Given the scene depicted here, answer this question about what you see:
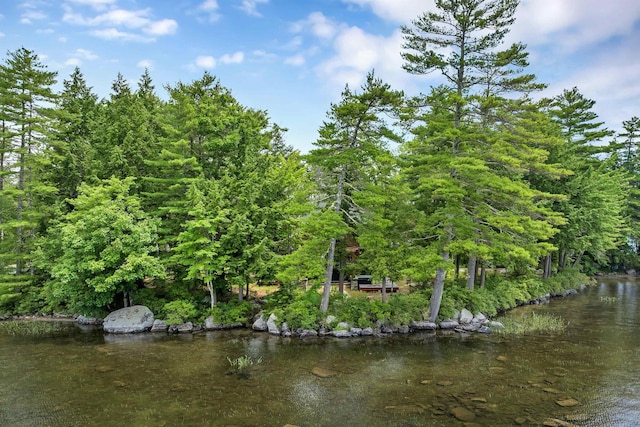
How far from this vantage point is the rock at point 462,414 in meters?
9.86

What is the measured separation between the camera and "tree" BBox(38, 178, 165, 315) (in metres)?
18.2

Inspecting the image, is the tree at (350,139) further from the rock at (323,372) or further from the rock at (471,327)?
the rock at (471,327)

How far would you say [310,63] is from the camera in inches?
869

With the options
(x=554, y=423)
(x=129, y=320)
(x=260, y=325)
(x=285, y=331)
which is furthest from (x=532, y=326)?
(x=129, y=320)

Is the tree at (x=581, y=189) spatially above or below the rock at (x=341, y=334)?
above

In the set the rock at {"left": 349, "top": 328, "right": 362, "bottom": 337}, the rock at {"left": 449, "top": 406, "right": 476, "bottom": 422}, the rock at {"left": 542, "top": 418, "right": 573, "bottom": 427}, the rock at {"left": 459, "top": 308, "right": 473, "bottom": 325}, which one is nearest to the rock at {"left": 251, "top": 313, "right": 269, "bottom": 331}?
the rock at {"left": 349, "top": 328, "right": 362, "bottom": 337}

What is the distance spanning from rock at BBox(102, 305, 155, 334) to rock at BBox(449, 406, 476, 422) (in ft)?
50.5

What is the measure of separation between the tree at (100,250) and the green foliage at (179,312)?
165 centimetres

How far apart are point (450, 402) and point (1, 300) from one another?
23.9 m

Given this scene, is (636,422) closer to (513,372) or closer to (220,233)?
(513,372)

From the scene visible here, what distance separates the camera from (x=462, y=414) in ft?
33.0

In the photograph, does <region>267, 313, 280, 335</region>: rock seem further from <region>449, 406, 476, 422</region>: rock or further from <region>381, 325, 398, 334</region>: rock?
<region>449, 406, 476, 422</region>: rock

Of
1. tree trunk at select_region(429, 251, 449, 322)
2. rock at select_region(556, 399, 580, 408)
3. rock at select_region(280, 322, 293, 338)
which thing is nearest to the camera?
rock at select_region(556, 399, 580, 408)

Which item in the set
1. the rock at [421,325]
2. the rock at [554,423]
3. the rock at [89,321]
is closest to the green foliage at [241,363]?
the rock at [421,325]
